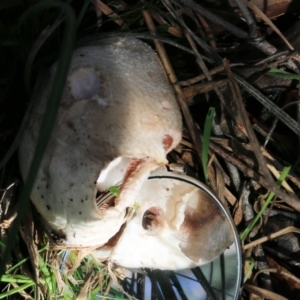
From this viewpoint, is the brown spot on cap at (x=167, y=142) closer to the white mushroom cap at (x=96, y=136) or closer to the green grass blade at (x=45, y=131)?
the white mushroom cap at (x=96, y=136)

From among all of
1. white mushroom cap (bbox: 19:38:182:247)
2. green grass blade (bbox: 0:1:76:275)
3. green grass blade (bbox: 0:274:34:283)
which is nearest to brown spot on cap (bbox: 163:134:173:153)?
white mushroom cap (bbox: 19:38:182:247)

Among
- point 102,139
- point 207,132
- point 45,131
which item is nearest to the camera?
point 45,131

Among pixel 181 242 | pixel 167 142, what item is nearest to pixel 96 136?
pixel 167 142

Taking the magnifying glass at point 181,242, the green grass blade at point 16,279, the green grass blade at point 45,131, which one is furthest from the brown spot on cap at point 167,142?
the green grass blade at point 16,279

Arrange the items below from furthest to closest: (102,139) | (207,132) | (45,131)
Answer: (207,132), (102,139), (45,131)

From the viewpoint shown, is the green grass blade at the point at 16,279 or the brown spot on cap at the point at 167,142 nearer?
the brown spot on cap at the point at 167,142

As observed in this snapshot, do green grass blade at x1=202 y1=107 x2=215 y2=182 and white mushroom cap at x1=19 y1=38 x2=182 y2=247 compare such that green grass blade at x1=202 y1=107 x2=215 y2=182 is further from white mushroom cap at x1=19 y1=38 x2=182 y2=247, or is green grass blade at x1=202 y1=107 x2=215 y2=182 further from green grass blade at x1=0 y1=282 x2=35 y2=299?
green grass blade at x1=0 y1=282 x2=35 y2=299

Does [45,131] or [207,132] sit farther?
[207,132]

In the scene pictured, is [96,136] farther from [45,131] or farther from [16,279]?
[16,279]

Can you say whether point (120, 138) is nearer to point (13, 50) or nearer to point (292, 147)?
point (13, 50)
